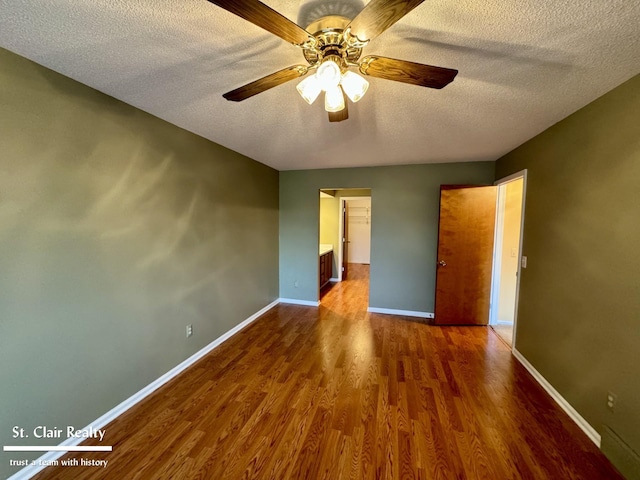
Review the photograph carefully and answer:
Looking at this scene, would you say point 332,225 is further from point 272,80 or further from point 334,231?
point 272,80

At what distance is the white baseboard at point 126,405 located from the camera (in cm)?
148

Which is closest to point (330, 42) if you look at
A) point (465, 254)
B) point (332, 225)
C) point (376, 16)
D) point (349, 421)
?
point (376, 16)

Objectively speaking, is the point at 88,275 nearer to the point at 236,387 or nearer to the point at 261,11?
the point at 236,387

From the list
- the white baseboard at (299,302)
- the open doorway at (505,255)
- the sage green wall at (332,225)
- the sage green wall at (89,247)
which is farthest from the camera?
the sage green wall at (332,225)

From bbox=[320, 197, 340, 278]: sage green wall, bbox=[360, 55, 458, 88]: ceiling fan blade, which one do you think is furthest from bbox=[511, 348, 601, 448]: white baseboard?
bbox=[320, 197, 340, 278]: sage green wall

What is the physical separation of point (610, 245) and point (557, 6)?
1473mm

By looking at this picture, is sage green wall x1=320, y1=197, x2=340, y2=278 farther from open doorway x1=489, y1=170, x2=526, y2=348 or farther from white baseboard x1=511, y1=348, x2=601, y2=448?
white baseboard x1=511, y1=348, x2=601, y2=448

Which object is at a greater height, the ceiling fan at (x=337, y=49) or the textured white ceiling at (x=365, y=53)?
the textured white ceiling at (x=365, y=53)

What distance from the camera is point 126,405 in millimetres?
1996

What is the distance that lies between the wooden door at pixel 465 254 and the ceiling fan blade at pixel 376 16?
9.98ft

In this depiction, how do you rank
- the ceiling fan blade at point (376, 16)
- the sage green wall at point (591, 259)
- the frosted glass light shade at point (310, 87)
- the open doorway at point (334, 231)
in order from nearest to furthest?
the ceiling fan blade at point (376, 16) → the frosted glass light shade at point (310, 87) → the sage green wall at point (591, 259) → the open doorway at point (334, 231)

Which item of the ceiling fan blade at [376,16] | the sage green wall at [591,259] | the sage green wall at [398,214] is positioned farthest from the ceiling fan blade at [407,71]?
the sage green wall at [398,214]

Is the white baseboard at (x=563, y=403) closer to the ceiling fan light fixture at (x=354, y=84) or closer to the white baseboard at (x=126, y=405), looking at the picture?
the ceiling fan light fixture at (x=354, y=84)

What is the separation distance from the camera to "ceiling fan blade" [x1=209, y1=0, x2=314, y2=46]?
0.80 m
